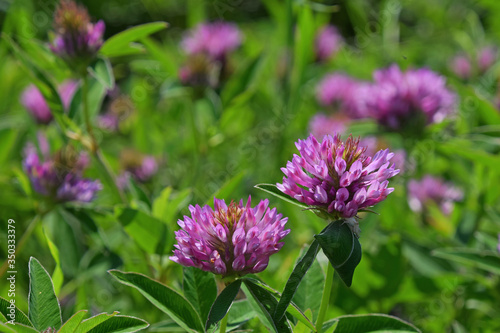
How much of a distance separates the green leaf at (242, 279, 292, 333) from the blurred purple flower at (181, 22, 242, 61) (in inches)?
43.9

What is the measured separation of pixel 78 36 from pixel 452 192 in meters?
0.93

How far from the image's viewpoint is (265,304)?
0.60 meters

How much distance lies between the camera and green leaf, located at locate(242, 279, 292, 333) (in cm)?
58

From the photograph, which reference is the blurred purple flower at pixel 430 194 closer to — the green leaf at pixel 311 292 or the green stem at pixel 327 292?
the green leaf at pixel 311 292

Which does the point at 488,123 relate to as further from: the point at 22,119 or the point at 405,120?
the point at 22,119

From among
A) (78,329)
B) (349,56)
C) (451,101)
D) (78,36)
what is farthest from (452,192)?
(78,329)

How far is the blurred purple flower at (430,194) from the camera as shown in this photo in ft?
4.61

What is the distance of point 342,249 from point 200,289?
0.71 ft

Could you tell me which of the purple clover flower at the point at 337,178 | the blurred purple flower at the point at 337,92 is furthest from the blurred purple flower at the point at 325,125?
the purple clover flower at the point at 337,178

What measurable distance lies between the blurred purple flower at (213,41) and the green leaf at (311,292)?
1020 mm

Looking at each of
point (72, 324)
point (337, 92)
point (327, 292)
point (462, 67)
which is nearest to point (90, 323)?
point (72, 324)

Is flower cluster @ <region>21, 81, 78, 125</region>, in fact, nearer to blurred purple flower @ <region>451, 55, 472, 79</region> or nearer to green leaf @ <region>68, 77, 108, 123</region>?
green leaf @ <region>68, 77, 108, 123</region>

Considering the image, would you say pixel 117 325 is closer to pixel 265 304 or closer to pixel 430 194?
pixel 265 304

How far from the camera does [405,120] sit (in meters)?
1.24
